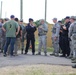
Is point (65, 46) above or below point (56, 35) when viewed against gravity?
below

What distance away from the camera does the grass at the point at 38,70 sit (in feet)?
35.7

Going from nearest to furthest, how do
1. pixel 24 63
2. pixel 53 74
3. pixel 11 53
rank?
1. pixel 53 74
2. pixel 24 63
3. pixel 11 53

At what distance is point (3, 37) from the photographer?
57.8 feet

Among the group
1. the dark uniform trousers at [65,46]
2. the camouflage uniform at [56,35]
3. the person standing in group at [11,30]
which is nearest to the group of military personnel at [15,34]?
the person standing in group at [11,30]

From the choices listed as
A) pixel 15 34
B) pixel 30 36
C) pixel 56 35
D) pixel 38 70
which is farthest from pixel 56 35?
pixel 38 70

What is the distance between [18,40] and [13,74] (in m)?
6.15

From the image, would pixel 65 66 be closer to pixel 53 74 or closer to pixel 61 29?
pixel 53 74

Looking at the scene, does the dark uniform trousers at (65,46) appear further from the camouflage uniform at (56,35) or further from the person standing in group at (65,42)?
the camouflage uniform at (56,35)

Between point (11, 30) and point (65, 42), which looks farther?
point (65, 42)

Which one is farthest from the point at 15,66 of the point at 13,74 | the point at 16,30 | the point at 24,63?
the point at 16,30

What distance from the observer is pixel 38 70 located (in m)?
11.4

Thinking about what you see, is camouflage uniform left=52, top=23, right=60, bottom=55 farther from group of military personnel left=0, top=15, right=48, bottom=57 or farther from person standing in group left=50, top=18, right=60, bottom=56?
group of military personnel left=0, top=15, right=48, bottom=57

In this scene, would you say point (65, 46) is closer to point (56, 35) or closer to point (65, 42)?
point (65, 42)

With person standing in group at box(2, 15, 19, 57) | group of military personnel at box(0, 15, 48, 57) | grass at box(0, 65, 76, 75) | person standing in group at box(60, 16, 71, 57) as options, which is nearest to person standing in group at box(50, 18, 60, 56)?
person standing in group at box(60, 16, 71, 57)
